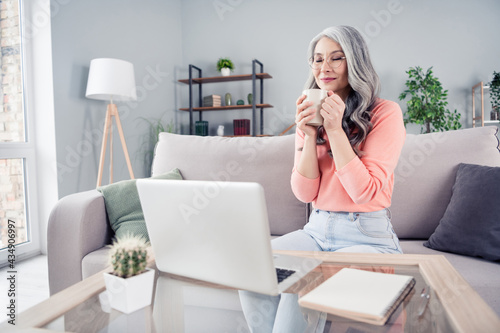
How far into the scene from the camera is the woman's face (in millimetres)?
1186

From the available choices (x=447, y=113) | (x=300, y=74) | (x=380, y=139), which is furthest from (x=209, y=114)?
(x=380, y=139)

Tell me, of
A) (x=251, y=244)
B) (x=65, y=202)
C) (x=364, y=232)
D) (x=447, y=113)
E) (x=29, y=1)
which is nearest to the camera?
(x=251, y=244)

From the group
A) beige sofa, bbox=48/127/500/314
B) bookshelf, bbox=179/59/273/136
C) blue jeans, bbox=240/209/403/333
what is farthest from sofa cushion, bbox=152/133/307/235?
bookshelf, bbox=179/59/273/136

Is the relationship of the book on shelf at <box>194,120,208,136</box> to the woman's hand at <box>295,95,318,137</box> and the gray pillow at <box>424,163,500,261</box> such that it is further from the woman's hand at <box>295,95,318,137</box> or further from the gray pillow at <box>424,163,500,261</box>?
the woman's hand at <box>295,95,318,137</box>

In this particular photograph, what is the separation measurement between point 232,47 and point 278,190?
342cm

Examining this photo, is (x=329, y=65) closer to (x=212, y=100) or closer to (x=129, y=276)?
(x=129, y=276)

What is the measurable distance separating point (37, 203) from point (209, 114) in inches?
97.2

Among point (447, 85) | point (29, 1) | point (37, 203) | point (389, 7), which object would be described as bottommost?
point (37, 203)

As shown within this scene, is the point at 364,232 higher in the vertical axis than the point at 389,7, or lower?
lower

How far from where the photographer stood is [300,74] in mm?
4516

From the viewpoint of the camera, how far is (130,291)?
67 centimetres

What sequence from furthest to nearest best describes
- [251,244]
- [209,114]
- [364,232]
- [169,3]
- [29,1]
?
[209,114]
[169,3]
[29,1]
[364,232]
[251,244]

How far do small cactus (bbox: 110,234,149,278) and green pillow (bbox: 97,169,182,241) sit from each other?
822mm

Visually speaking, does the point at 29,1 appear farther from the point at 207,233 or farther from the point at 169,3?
the point at 207,233
